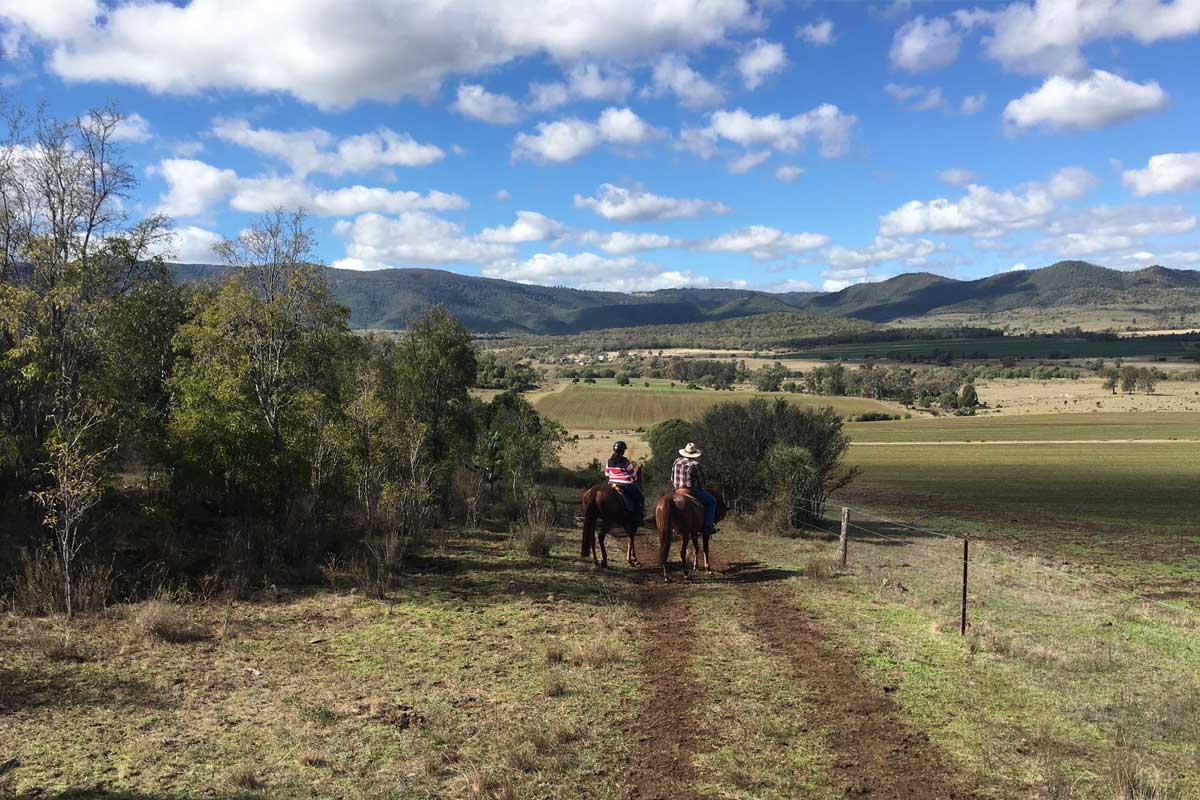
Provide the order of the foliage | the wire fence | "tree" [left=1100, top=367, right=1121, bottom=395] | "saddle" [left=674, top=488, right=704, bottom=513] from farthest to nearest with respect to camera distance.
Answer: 1. "tree" [left=1100, top=367, right=1121, bottom=395]
2. the foliage
3. "saddle" [left=674, top=488, right=704, bottom=513]
4. the wire fence

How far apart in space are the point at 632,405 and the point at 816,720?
104872mm

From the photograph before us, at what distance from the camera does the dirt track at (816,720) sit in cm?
591

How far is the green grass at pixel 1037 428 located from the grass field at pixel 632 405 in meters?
13.2

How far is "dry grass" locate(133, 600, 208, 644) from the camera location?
9.34 metres

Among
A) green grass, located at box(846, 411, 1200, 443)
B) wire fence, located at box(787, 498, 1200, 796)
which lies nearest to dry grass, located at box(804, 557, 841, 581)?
wire fence, located at box(787, 498, 1200, 796)

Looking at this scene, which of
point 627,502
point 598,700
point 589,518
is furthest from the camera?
point 589,518

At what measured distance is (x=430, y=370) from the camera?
2438 cm

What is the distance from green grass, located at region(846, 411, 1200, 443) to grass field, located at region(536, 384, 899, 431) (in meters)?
13.2

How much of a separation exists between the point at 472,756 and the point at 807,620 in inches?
252

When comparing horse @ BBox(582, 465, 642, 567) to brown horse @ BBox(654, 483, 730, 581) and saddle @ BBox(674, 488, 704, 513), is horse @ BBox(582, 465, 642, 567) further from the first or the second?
saddle @ BBox(674, 488, 704, 513)

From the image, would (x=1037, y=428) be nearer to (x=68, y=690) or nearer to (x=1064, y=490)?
(x=1064, y=490)

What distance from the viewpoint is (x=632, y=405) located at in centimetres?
11194

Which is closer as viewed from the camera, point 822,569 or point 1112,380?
point 822,569

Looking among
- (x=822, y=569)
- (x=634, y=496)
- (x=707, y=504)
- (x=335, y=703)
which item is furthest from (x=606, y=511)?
(x=335, y=703)
